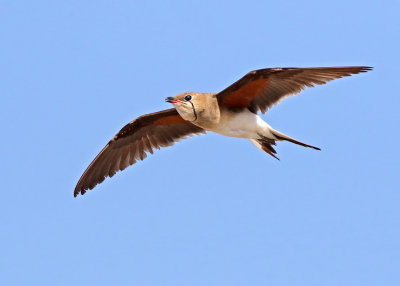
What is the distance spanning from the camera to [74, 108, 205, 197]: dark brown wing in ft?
39.0

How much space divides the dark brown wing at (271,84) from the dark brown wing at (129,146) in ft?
4.92

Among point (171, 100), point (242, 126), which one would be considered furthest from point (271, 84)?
point (171, 100)

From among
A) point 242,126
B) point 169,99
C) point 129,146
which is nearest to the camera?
point 169,99

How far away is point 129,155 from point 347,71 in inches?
164

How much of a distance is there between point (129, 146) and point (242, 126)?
241 cm

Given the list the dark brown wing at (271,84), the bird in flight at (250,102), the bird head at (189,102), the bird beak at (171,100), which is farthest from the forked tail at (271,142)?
the bird beak at (171,100)

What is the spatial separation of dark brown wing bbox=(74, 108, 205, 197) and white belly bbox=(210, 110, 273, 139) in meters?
1.34

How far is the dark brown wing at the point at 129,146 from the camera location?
11.9 metres

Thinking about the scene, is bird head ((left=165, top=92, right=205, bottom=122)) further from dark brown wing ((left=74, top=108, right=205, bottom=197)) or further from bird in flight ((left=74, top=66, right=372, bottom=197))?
dark brown wing ((left=74, top=108, right=205, bottom=197))

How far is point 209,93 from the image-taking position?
10.5m

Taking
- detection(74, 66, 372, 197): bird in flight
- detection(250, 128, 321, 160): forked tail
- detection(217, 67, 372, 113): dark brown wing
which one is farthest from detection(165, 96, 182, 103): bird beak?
detection(250, 128, 321, 160): forked tail

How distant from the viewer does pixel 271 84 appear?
10320 millimetres

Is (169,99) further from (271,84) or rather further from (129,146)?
(129,146)

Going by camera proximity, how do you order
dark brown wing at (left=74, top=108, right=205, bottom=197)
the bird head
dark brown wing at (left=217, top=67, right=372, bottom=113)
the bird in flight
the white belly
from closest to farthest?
dark brown wing at (left=217, top=67, right=372, bottom=113)
the bird in flight
the bird head
the white belly
dark brown wing at (left=74, top=108, right=205, bottom=197)
